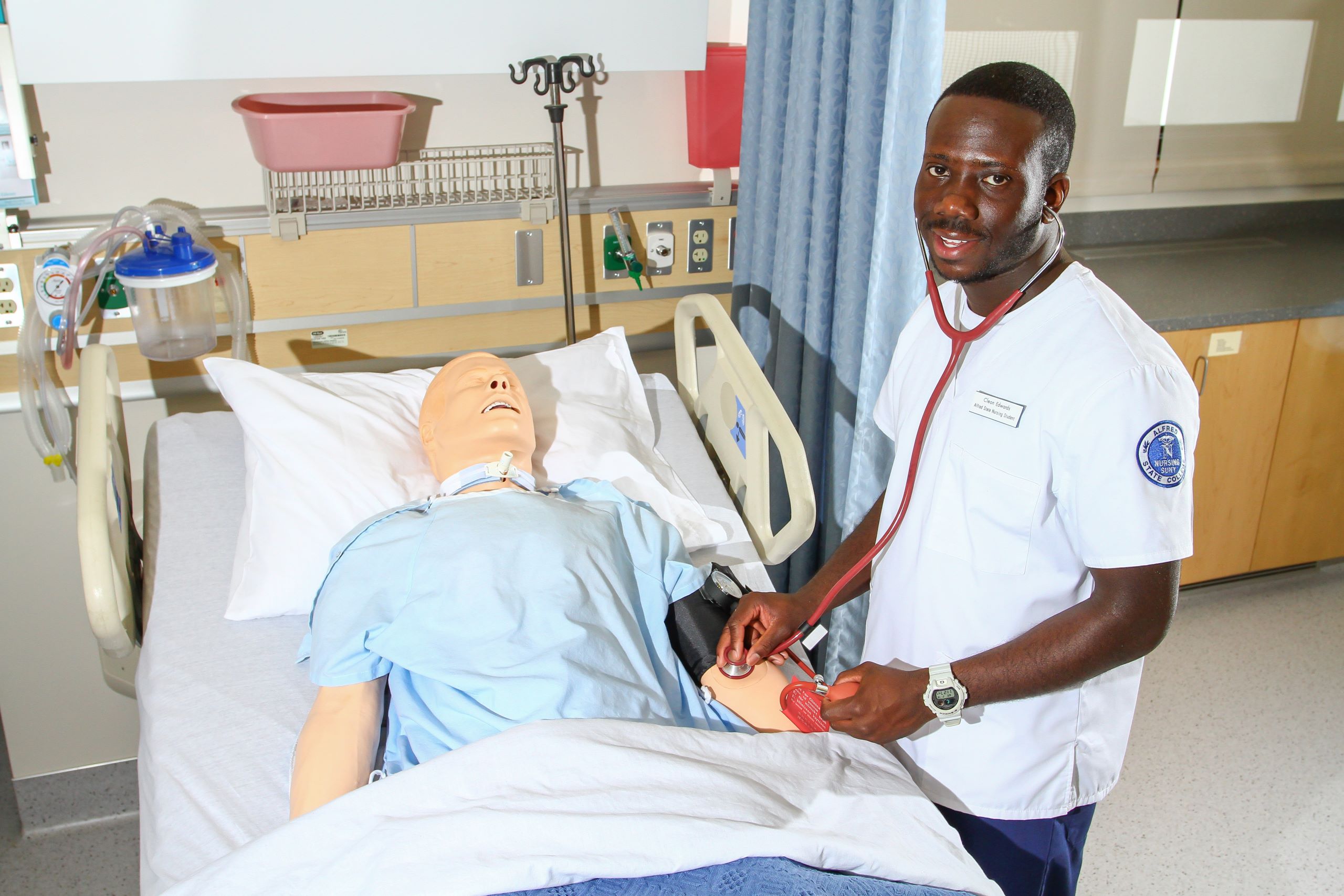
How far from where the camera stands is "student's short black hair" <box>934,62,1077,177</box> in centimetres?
111

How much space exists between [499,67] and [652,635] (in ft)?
4.39

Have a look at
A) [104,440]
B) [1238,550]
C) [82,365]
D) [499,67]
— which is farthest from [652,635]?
[1238,550]

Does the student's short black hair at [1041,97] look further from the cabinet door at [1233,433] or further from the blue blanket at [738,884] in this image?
the cabinet door at [1233,433]

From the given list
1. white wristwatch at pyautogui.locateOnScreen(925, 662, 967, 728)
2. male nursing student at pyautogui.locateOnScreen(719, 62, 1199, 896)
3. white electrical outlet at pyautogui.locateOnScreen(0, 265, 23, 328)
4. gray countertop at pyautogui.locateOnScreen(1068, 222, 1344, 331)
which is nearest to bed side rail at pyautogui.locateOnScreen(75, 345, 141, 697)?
white electrical outlet at pyautogui.locateOnScreen(0, 265, 23, 328)

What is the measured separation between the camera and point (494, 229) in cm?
232

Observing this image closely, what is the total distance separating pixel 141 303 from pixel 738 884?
5.44ft

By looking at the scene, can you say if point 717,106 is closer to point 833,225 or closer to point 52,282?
point 833,225

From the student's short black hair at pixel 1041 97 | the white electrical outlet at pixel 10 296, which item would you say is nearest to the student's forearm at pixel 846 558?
the student's short black hair at pixel 1041 97

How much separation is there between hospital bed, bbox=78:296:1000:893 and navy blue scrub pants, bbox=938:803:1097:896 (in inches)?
22.5

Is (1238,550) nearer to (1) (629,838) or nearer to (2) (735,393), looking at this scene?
(2) (735,393)

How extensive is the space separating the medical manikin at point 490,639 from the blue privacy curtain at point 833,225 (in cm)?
60

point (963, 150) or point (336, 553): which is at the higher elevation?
point (963, 150)

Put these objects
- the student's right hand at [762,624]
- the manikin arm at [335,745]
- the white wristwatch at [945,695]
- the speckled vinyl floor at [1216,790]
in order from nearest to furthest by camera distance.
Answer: the white wristwatch at [945,695], the manikin arm at [335,745], the student's right hand at [762,624], the speckled vinyl floor at [1216,790]

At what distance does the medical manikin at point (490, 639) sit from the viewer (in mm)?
1379
